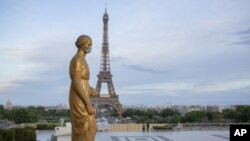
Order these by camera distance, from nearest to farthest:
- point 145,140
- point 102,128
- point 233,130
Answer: point 233,130, point 145,140, point 102,128

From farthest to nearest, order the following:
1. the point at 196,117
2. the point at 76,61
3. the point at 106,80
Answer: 1. the point at 106,80
2. the point at 196,117
3. the point at 76,61

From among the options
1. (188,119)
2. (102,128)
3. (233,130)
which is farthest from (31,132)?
(188,119)

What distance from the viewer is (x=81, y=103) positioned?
5.88 meters

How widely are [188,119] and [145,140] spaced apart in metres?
20.8

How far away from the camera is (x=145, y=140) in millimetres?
19578

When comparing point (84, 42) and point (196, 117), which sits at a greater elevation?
point (84, 42)

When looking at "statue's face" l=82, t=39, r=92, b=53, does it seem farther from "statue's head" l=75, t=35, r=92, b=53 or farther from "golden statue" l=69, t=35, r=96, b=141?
"golden statue" l=69, t=35, r=96, b=141

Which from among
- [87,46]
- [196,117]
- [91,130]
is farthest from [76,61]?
[196,117]

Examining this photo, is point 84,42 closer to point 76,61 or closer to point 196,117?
point 76,61

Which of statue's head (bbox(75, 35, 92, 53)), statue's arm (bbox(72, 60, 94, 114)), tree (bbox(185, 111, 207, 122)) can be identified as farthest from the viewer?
tree (bbox(185, 111, 207, 122))

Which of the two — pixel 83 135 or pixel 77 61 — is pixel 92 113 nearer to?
pixel 83 135

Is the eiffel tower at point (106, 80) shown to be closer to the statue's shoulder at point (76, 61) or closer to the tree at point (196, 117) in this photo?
the tree at point (196, 117)

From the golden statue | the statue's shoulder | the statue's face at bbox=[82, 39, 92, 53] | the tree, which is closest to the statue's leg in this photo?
the golden statue

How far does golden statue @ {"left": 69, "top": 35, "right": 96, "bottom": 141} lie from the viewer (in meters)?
5.84
